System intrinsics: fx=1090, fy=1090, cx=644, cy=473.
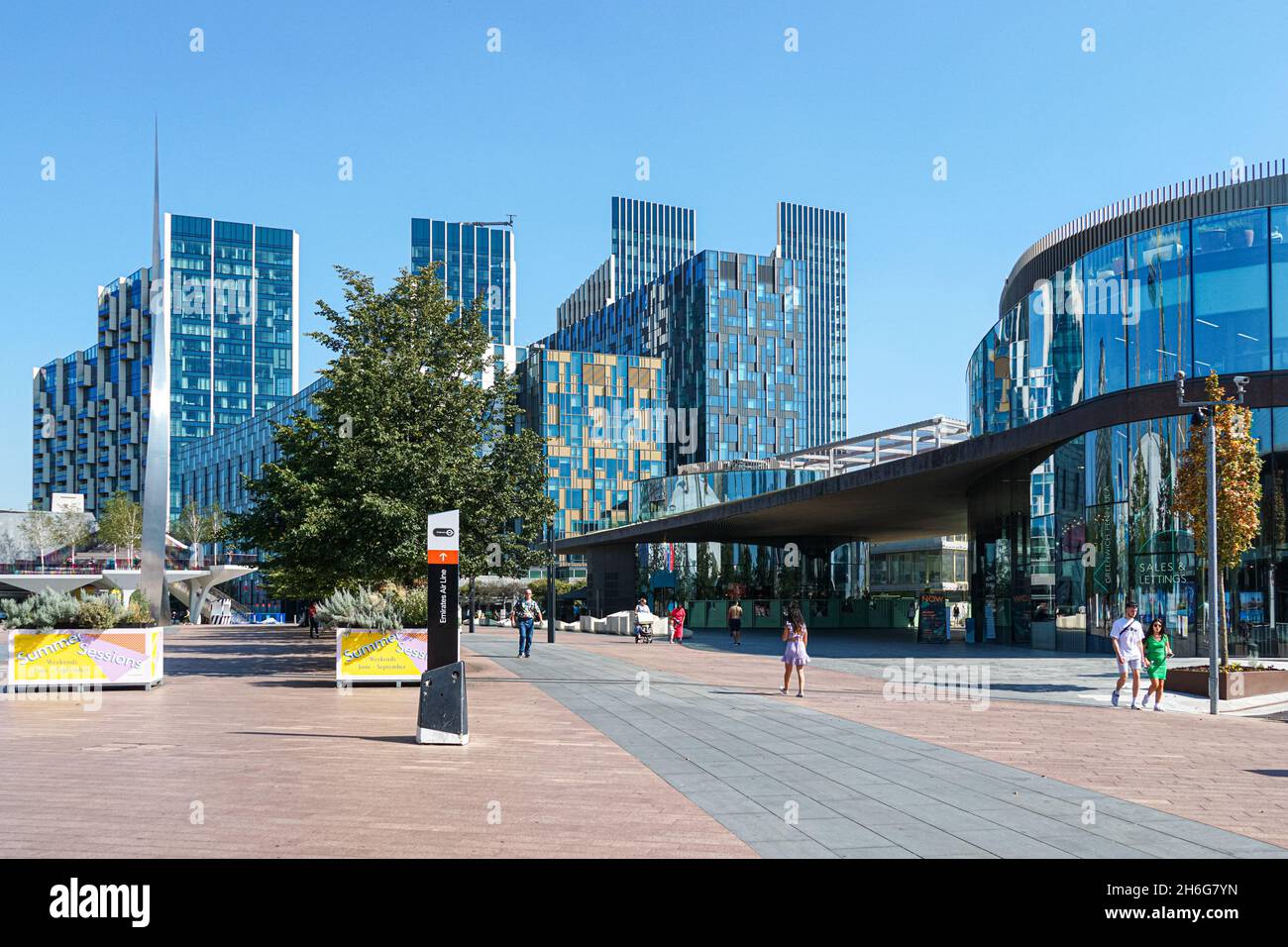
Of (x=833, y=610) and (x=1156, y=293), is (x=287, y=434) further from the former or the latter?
(x=833, y=610)

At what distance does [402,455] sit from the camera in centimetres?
2252

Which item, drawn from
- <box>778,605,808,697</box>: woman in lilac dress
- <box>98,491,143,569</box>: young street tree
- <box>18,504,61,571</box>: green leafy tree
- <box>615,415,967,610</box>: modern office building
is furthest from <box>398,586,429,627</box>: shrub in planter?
<box>18,504,61,571</box>: green leafy tree

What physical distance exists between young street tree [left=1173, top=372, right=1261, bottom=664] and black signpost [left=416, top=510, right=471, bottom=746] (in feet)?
46.0

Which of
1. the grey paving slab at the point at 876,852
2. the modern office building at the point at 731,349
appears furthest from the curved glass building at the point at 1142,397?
the modern office building at the point at 731,349

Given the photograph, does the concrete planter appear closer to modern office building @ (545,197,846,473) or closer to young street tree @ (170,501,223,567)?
young street tree @ (170,501,223,567)

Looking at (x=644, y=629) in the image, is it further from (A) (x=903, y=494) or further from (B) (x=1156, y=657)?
(B) (x=1156, y=657)

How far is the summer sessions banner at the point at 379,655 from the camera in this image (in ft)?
68.3

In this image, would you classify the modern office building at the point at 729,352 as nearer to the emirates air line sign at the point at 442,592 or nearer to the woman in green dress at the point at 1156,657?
the woman in green dress at the point at 1156,657

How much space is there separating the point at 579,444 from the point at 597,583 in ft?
200

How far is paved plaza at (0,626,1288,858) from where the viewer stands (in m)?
7.82

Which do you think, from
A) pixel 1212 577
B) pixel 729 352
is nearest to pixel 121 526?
pixel 729 352

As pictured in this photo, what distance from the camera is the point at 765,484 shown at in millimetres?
63281
